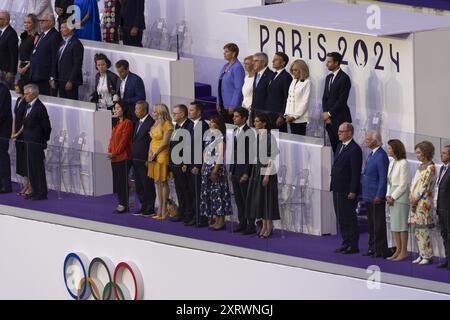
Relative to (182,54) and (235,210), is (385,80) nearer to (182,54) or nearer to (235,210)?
(235,210)

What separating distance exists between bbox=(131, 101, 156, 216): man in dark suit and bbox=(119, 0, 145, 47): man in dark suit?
3.74 metres

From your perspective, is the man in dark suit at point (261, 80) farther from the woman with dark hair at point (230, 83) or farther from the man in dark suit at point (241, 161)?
the man in dark suit at point (241, 161)

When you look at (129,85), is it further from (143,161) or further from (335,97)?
(335,97)

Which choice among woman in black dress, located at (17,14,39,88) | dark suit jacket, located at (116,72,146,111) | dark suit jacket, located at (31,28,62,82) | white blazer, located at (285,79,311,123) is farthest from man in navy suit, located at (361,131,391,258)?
woman in black dress, located at (17,14,39,88)

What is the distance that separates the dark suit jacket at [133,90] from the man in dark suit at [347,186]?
4.25 meters

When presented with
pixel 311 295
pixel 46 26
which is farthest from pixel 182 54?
pixel 311 295

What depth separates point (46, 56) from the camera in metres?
31.5

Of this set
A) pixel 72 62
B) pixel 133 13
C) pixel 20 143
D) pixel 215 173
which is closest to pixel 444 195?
pixel 215 173

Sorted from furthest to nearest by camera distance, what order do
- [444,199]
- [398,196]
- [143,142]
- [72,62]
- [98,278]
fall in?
[72,62] → [98,278] → [143,142] → [398,196] → [444,199]

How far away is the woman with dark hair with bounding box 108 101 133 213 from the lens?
95.2 feet

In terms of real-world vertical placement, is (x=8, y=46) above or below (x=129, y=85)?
above

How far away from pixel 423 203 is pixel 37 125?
6.47 m

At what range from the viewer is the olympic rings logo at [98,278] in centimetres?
2902

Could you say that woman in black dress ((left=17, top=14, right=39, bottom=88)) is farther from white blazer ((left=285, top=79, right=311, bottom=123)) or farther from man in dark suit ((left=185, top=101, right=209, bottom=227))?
white blazer ((left=285, top=79, right=311, bottom=123))
